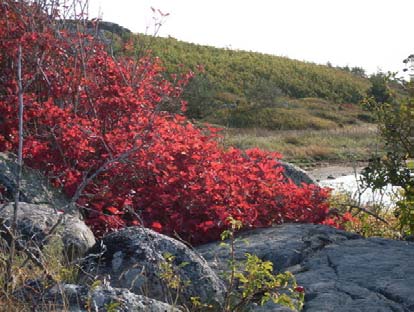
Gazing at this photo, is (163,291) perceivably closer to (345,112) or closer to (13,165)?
(13,165)

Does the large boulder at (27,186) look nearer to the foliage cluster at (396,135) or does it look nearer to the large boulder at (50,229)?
the large boulder at (50,229)

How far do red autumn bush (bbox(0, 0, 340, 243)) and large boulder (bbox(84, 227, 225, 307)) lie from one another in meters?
0.91

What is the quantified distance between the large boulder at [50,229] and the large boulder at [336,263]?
0.94 meters

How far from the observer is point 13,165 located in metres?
6.82

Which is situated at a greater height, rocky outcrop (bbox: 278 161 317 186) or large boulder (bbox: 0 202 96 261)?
rocky outcrop (bbox: 278 161 317 186)

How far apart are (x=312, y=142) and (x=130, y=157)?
19.9 meters

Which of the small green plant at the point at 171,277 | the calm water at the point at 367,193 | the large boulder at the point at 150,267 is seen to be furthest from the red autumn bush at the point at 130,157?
the calm water at the point at 367,193

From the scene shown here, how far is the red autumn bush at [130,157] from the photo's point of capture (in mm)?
6574

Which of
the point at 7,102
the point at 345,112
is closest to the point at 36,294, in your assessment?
the point at 7,102

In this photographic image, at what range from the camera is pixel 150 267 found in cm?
451

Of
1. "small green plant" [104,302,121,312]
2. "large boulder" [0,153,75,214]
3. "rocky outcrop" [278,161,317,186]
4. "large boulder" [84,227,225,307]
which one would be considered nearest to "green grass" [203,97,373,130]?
"rocky outcrop" [278,161,317,186]

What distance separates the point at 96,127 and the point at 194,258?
319 cm

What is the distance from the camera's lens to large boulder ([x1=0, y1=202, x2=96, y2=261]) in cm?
536

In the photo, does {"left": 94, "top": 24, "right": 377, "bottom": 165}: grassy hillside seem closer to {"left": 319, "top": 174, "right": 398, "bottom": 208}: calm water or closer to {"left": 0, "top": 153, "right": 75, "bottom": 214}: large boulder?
{"left": 319, "top": 174, "right": 398, "bottom": 208}: calm water
